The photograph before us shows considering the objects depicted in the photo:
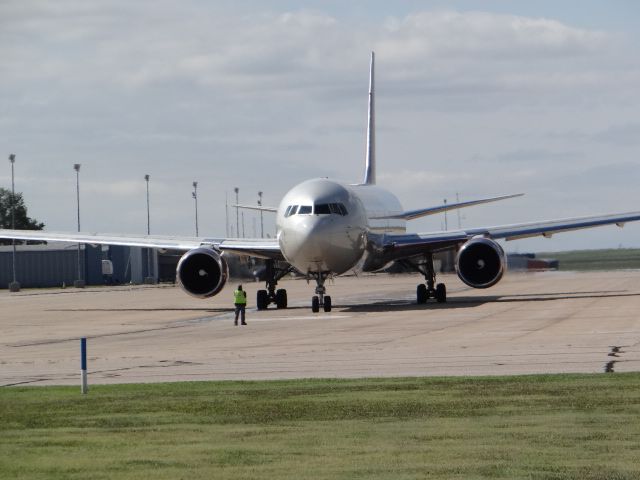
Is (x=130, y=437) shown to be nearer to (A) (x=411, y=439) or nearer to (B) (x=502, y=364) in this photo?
(A) (x=411, y=439)

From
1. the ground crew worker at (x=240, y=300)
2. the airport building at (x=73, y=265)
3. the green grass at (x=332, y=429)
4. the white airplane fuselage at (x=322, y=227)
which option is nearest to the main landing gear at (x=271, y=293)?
the white airplane fuselage at (x=322, y=227)

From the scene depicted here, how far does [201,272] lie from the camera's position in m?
45.4

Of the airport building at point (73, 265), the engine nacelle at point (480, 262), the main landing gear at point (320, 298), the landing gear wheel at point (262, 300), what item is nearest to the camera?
the main landing gear at point (320, 298)

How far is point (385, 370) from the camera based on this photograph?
21.5 metres

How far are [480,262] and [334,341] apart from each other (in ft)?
55.9

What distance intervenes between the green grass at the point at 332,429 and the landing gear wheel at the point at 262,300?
25850 millimetres

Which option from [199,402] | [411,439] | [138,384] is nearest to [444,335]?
[138,384]

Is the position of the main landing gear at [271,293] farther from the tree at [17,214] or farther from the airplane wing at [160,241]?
the tree at [17,214]

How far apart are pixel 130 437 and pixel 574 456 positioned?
4891mm

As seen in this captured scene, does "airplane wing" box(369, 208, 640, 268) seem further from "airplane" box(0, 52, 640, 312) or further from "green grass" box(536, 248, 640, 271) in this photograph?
"green grass" box(536, 248, 640, 271)

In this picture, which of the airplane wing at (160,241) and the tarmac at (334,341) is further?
the airplane wing at (160,241)

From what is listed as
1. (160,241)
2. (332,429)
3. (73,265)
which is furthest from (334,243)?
(73,265)

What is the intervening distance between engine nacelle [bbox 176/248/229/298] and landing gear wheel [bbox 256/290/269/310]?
160 centimetres

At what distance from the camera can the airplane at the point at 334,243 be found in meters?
41.7
